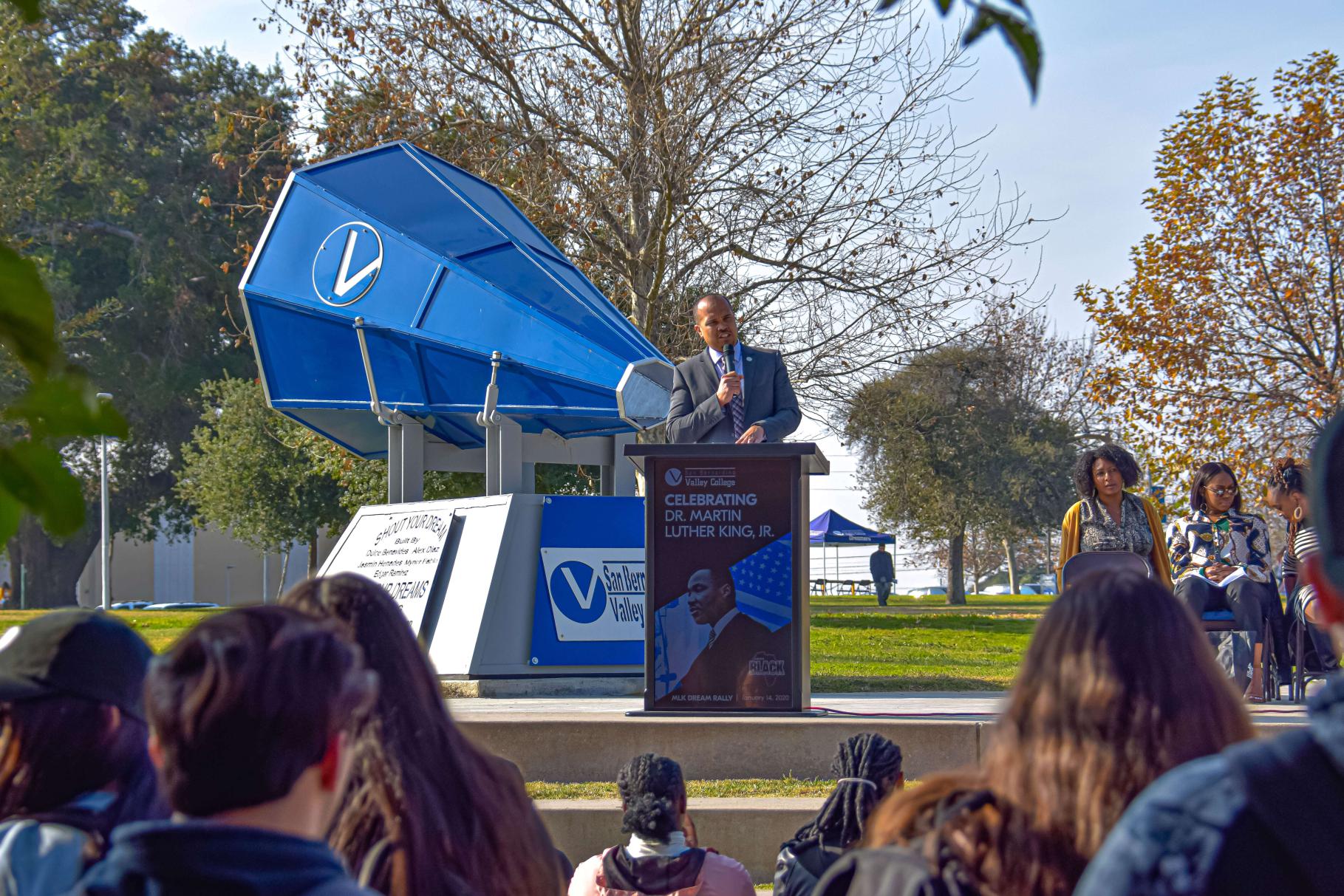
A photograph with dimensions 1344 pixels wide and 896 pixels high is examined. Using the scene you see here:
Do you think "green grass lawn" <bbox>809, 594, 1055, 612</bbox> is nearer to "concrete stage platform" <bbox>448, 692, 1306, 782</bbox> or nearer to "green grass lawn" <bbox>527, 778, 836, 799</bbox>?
"concrete stage platform" <bbox>448, 692, 1306, 782</bbox>

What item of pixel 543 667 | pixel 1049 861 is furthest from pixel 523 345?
pixel 1049 861

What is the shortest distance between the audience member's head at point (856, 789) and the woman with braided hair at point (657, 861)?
0.30 metres

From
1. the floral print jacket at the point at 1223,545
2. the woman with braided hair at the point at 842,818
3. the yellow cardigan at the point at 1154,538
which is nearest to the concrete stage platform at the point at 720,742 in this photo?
the yellow cardigan at the point at 1154,538

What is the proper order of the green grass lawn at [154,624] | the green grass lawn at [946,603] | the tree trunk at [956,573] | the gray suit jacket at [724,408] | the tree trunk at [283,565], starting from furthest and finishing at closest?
the tree trunk at [956,573]
the tree trunk at [283,565]
the green grass lawn at [946,603]
the green grass lawn at [154,624]
the gray suit jacket at [724,408]

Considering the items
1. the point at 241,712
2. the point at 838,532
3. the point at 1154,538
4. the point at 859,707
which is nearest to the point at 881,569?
the point at 838,532

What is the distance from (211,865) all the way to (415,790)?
79 cm

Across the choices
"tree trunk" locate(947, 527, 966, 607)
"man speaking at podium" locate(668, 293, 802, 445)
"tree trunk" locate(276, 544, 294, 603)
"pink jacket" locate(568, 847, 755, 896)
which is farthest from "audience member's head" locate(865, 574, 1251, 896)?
"tree trunk" locate(947, 527, 966, 607)

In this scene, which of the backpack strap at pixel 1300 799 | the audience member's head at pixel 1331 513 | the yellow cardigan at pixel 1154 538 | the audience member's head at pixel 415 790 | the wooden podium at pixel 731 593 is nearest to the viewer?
the backpack strap at pixel 1300 799

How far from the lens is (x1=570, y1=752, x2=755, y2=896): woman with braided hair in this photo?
4.14 meters

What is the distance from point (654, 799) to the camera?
13.7ft

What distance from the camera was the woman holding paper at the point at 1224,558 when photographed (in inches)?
347

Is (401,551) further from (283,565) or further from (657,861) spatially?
(283,565)

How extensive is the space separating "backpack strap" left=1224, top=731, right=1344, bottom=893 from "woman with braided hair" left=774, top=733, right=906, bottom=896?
8.19 ft

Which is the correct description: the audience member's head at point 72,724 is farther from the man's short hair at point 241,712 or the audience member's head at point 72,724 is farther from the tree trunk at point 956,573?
the tree trunk at point 956,573
